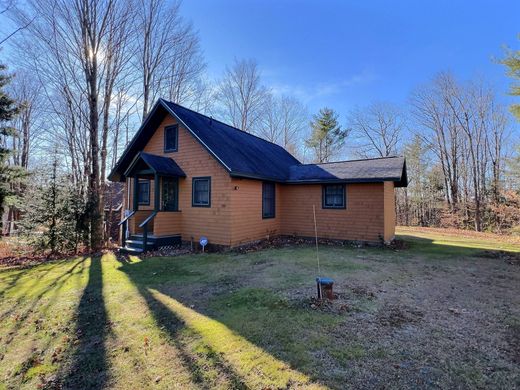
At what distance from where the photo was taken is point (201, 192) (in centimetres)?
1082

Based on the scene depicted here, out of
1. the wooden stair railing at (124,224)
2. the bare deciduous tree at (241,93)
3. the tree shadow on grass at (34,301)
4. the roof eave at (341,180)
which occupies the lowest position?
the tree shadow on grass at (34,301)

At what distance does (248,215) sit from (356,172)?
494 centimetres

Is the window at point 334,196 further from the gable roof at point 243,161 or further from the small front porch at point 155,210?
the small front porch at point 155,210

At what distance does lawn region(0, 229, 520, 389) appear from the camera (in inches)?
112

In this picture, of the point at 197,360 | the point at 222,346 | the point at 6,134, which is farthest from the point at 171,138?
the point at 197,360

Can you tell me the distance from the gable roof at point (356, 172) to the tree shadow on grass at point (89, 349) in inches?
362

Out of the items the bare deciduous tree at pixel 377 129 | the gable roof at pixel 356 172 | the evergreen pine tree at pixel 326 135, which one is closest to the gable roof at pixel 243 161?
the gable roof at pixel 356 172

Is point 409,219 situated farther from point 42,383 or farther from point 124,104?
point 42,383

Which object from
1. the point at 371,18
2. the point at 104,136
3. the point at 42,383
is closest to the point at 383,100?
the point at 371,18

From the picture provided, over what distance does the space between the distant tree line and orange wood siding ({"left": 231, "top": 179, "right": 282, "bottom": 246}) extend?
595cm

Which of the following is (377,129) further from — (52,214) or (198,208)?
(52,214)

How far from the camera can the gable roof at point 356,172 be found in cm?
1063

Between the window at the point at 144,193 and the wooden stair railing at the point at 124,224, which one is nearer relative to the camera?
the wooden stair railing at the point at 124,224

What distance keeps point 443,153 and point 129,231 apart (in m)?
26.2
